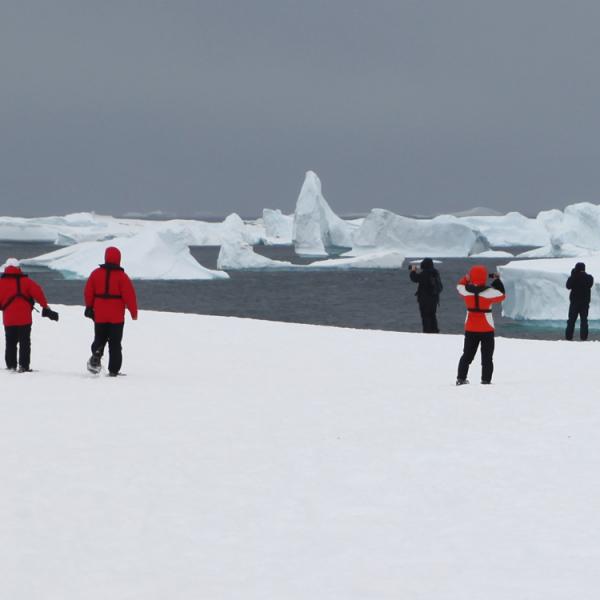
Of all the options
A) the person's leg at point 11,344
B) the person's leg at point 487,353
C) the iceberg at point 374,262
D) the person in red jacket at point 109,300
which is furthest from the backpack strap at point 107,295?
the iceberg at point 374,262

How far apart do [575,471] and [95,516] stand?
242cm

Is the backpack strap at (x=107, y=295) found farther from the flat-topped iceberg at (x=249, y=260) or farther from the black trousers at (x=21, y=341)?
the flat-topped iceberg at (x=249, y=260)

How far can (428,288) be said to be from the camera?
1495cm

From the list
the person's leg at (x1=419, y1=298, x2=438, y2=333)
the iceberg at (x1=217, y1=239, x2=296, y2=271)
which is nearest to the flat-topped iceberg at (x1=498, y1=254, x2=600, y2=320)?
the person's leg at (x1=419, y1=298, x2=438, y2=333)

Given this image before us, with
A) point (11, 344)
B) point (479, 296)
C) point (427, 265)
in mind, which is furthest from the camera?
point (427, 265)

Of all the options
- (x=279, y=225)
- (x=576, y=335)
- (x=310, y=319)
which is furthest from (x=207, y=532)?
(x=279, y=225)

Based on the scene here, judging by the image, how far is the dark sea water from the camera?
3231 centimetres

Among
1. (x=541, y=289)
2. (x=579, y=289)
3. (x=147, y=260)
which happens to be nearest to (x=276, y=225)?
(x=147, y=260)

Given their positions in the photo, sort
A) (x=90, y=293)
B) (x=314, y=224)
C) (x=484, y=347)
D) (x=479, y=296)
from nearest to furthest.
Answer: (x=479, y=296) < (x=484, y=347) < (x=90, y=293) < (x=314, y=224)

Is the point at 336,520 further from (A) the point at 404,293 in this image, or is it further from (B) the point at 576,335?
(A) the point at 404,293

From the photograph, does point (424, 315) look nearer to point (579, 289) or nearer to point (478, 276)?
point (579, 289)

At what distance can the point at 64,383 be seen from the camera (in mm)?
8891

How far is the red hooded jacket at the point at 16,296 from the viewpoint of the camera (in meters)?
9.54

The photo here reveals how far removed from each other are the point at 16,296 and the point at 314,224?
2505 inches
